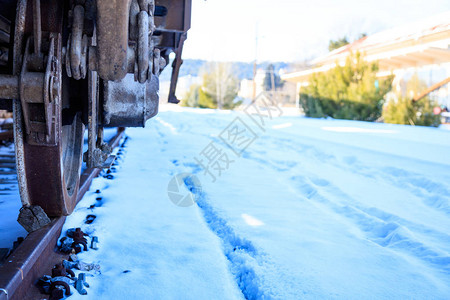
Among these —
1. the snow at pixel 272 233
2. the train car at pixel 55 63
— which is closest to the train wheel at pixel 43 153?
the train car at pixel 55 63

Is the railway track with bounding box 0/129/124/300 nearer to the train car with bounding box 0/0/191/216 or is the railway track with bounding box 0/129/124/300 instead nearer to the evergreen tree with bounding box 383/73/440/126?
the train car with bounding box 0/0/191/216

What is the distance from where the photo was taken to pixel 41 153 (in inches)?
69.4

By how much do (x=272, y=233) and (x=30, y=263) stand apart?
4.84 ft

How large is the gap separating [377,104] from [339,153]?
8853 mm

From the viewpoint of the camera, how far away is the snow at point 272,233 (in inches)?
75.5

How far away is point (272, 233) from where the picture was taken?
2.60m

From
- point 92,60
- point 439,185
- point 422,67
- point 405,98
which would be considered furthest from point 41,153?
point 422,67

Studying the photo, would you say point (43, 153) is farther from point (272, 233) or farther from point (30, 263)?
point (272, 233)

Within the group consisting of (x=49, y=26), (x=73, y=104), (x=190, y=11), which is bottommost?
(x=73, y=104)

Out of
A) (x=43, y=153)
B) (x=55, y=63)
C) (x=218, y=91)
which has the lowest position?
(x=43, y=153)

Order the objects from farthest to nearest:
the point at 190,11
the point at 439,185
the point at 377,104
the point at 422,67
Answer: the point at 422,67
the point at 377,104
the point at 439,185
the point at 190,11

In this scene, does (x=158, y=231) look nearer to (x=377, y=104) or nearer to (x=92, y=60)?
(x=92, y=60)

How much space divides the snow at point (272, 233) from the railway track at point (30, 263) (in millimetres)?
174

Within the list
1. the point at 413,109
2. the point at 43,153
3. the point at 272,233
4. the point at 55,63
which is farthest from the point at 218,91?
the point at 55,63
